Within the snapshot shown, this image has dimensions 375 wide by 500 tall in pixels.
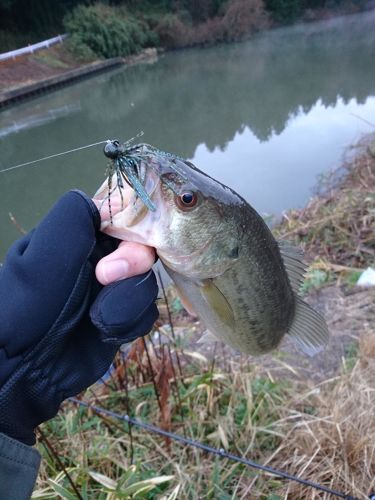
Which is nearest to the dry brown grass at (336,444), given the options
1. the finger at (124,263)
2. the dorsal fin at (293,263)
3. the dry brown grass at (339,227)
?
the dorsal fin at (293,263)

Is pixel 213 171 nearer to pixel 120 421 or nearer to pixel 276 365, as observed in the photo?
pixel 276 365

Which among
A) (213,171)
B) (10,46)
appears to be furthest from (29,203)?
(10,46)

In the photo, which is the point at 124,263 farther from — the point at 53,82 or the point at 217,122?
the point at 53,82

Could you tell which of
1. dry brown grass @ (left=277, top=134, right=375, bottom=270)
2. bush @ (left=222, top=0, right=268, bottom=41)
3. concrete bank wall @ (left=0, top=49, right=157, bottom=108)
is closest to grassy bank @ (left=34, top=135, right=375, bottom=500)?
dry brown grass @ (left=277, top=134, right=375, bottom=270)

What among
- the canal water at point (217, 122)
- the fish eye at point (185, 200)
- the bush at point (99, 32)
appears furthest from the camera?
the bush at point (99, 32)

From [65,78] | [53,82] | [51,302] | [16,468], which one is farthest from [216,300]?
[65,78]

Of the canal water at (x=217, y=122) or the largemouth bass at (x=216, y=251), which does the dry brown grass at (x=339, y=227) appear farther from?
the largemouth bass at (x=216, y=251)
